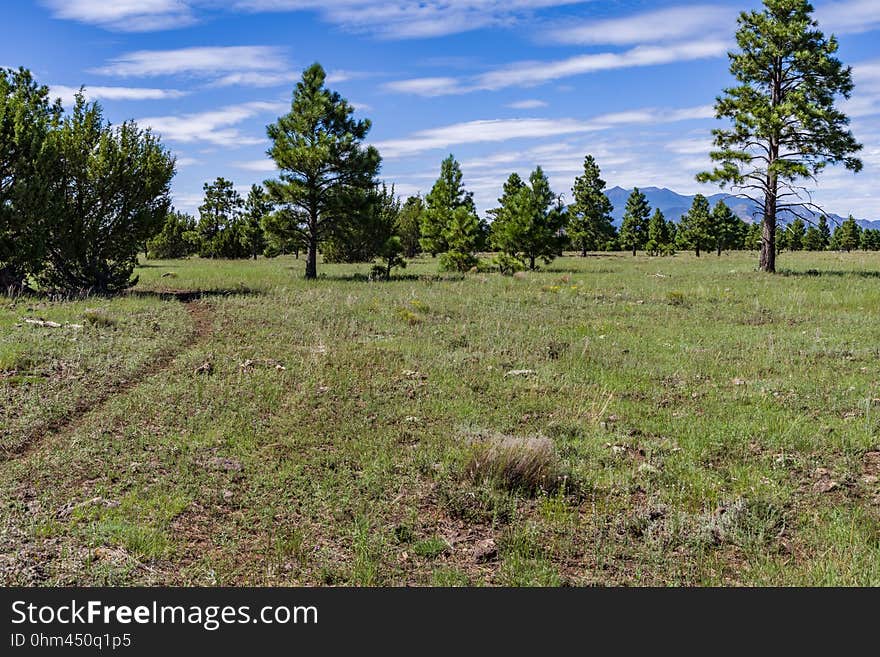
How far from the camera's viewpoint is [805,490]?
6.66m

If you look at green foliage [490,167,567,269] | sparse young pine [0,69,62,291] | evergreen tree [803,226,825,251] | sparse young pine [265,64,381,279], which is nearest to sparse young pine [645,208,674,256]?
evergreen tree [803,226,825,251]

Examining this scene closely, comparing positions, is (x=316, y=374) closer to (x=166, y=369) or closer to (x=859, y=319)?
(x=166, y=369)

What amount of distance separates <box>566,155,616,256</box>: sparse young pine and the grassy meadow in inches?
2290

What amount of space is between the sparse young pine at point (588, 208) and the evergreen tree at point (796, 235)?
30563mm

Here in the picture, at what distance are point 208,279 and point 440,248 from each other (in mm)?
22267

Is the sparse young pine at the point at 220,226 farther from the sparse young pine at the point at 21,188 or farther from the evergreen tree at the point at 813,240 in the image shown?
the evergreen tree at the point at 813,240

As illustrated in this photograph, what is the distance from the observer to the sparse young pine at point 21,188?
20719mm

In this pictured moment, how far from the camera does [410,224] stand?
216 ft

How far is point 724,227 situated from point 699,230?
4368 millimetres

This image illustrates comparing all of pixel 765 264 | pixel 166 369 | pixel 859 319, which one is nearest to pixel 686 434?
pixel 166 369

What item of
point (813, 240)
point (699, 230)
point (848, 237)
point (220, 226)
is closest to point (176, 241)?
point (220, 226)

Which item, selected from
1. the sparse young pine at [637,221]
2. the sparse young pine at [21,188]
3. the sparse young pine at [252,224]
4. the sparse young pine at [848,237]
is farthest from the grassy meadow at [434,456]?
the sparse young pine at [848,237]

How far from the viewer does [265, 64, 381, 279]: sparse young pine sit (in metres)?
32.7

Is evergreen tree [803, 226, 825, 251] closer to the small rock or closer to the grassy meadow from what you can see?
the grassy meadow
